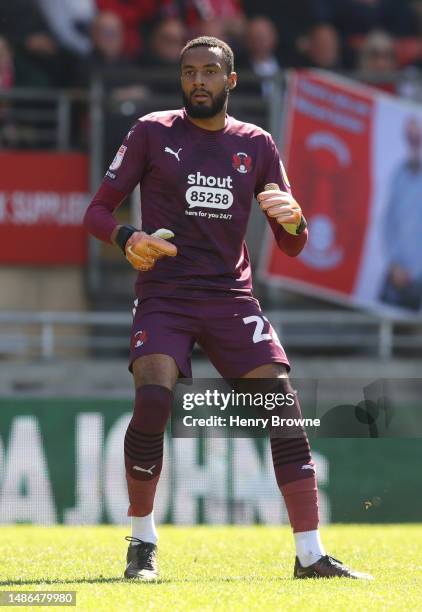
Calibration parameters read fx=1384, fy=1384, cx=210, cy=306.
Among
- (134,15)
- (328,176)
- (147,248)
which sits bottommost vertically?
(147,248)

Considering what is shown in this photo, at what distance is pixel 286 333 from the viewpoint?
47.7 ft

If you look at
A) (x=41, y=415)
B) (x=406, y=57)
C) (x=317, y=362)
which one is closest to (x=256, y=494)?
(x=41, y=415)

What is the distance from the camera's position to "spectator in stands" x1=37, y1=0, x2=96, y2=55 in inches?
568

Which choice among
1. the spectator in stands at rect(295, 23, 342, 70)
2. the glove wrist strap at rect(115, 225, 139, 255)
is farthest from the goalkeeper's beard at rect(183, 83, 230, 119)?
the spectator in stands at rect(295, 23, 342, 70)

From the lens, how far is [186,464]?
11.5 m

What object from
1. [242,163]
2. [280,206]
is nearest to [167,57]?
[242,163]

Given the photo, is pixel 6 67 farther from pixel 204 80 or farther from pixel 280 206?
pixel 280 206

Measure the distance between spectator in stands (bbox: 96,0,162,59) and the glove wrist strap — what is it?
8.94 m

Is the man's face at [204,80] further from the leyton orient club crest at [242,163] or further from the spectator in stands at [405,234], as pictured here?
the spectator in stands at [405,234]

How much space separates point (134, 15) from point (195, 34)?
0.79 metres

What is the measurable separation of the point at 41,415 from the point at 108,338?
246 centimetres

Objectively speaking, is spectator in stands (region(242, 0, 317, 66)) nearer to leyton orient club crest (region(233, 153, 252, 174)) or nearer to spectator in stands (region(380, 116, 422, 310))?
spectator in stands (region(380, 116, 422, 310))

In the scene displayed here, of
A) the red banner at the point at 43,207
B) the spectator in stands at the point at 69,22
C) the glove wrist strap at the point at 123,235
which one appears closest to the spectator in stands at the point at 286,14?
the spectator in stands at the point at 69,22

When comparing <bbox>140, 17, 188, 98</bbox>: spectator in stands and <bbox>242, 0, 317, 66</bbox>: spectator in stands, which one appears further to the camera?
<bbox>242, 0, 317, 66</bbox>: spectator in stands
